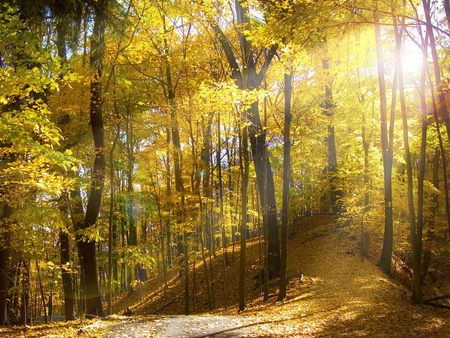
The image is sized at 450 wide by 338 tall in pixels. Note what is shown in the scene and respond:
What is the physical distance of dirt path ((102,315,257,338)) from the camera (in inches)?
232

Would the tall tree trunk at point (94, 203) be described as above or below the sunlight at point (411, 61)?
below

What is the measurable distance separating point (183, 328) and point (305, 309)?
340 cm

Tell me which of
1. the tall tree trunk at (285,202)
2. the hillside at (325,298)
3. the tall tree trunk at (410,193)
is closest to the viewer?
the hillside at (325,298)

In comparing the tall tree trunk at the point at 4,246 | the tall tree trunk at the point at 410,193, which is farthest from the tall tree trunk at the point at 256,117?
the tall tree trunk at the point at 4,246

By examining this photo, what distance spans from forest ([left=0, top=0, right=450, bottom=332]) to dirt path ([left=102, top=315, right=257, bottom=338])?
231 cm

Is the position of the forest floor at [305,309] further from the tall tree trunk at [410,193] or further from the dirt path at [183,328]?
the tall tree trunk at [410,193]

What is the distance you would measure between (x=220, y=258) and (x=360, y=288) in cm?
863

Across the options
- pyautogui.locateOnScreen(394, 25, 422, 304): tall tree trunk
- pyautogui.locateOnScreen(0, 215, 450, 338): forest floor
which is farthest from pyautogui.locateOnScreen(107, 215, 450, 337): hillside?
pyautogui.locateOnScreen(394, 25, 422, 304): tall tree trunk

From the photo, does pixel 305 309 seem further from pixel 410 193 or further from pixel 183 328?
pixel 410 193

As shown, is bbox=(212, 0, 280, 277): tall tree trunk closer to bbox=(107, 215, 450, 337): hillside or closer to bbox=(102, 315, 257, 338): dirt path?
bbox=(107, 215, 450, 337): hillside

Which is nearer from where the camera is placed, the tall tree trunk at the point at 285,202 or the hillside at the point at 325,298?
the hillside at the point at 325,298

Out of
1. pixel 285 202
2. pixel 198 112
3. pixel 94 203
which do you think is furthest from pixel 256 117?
pixel 94 203

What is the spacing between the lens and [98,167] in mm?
9742

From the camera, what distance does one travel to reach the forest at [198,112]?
6664mm
